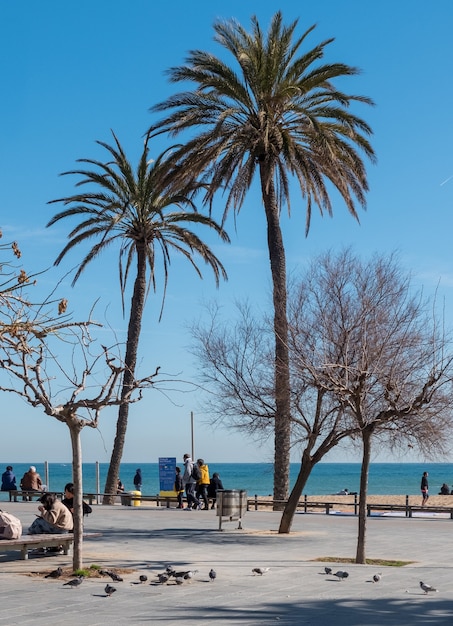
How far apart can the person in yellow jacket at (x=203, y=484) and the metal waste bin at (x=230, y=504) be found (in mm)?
6945

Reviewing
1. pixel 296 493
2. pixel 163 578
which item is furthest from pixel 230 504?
pixel 163 578

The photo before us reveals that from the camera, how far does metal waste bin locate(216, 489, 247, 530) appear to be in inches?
818

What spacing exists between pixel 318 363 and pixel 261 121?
7.92 metres

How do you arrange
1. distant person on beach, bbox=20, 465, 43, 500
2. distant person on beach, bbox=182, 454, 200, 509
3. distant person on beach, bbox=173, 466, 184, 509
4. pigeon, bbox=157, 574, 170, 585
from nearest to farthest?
pigeon, bbox=157, 574, 170, 585, distant person on beach, bbox=182, 454, 200, 509, distant person on beach, bbox=173, 466, 184, 509, distant person on beach, bbox=20, 465, 43, 500

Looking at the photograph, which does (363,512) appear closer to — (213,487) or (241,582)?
(241,582)

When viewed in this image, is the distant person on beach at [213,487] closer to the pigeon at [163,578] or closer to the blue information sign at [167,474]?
the blue information sign at [167,474]

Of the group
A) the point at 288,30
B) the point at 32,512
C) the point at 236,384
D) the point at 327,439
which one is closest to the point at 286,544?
the point at 327,439

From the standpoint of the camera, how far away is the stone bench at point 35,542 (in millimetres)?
14053

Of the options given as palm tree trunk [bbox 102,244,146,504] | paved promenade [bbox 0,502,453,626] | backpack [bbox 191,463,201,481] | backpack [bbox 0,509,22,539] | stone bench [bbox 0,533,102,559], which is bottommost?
paved promenade [bbox 0,502,453,626]

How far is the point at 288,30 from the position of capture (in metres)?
25.1

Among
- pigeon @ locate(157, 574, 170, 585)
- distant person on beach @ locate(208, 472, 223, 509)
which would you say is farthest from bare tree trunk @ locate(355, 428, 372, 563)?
distant person on beach @ locate(208, 472, 223, 509)

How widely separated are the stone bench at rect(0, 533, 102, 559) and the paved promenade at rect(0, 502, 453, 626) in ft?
0.80

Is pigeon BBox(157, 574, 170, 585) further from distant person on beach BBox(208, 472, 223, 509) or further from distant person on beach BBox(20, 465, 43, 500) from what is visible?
distant person on beach BBox(20, 465, 43, 500)

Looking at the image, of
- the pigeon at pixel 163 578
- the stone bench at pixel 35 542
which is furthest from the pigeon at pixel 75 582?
the stone bench at pixel 35 542
